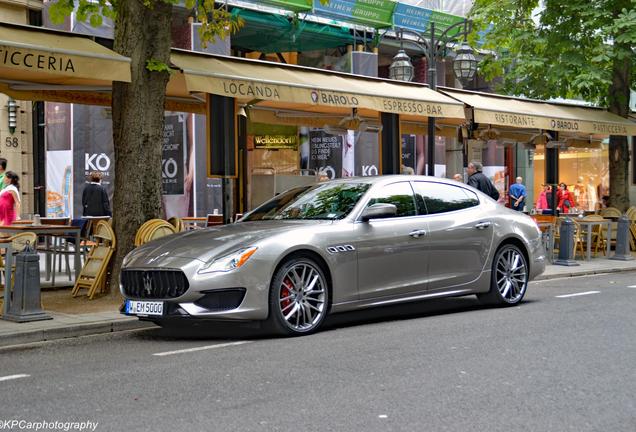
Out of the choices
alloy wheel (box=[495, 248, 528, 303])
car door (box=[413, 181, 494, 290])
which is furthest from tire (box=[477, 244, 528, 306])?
car door (box=[413, 181, 494, 290])

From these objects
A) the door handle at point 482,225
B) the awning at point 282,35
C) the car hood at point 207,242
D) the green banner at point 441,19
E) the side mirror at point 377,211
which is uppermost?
the green banner at point 441,19

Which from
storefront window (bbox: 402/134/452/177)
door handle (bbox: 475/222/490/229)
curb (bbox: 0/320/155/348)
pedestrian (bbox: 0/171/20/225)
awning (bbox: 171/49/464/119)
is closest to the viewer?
curb (bbox: 0/320/155/348)

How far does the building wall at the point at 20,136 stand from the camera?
65.7 ft

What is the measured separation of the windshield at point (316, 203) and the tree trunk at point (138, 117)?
2.08m

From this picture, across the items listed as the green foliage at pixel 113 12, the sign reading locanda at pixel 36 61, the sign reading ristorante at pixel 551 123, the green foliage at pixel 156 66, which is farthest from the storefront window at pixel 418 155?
the sign reading locanda at pixel 36 61

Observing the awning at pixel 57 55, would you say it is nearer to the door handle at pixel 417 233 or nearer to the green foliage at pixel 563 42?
the door handle at pixel 417 233

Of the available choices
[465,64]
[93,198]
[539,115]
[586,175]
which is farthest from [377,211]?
[586,175]

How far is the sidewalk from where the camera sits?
830cm

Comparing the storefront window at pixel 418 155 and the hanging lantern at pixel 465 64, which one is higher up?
the hanging lantern at pixel 465 64

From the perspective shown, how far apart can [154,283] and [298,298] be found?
Result: 134 cm

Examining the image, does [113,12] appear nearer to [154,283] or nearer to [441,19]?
[154,283]

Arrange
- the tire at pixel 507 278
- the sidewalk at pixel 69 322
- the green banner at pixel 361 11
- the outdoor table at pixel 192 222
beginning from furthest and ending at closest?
the green banner at pixel 361 11 < the outdoor table at pixel 192 222 < the tire at pixel 507 278 < the sidewalk at pixel 69 322

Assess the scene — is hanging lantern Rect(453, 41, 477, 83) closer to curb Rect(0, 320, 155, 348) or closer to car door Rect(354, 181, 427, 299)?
car door Rect(354, 181, 427, 299)

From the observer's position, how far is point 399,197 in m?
9.32
